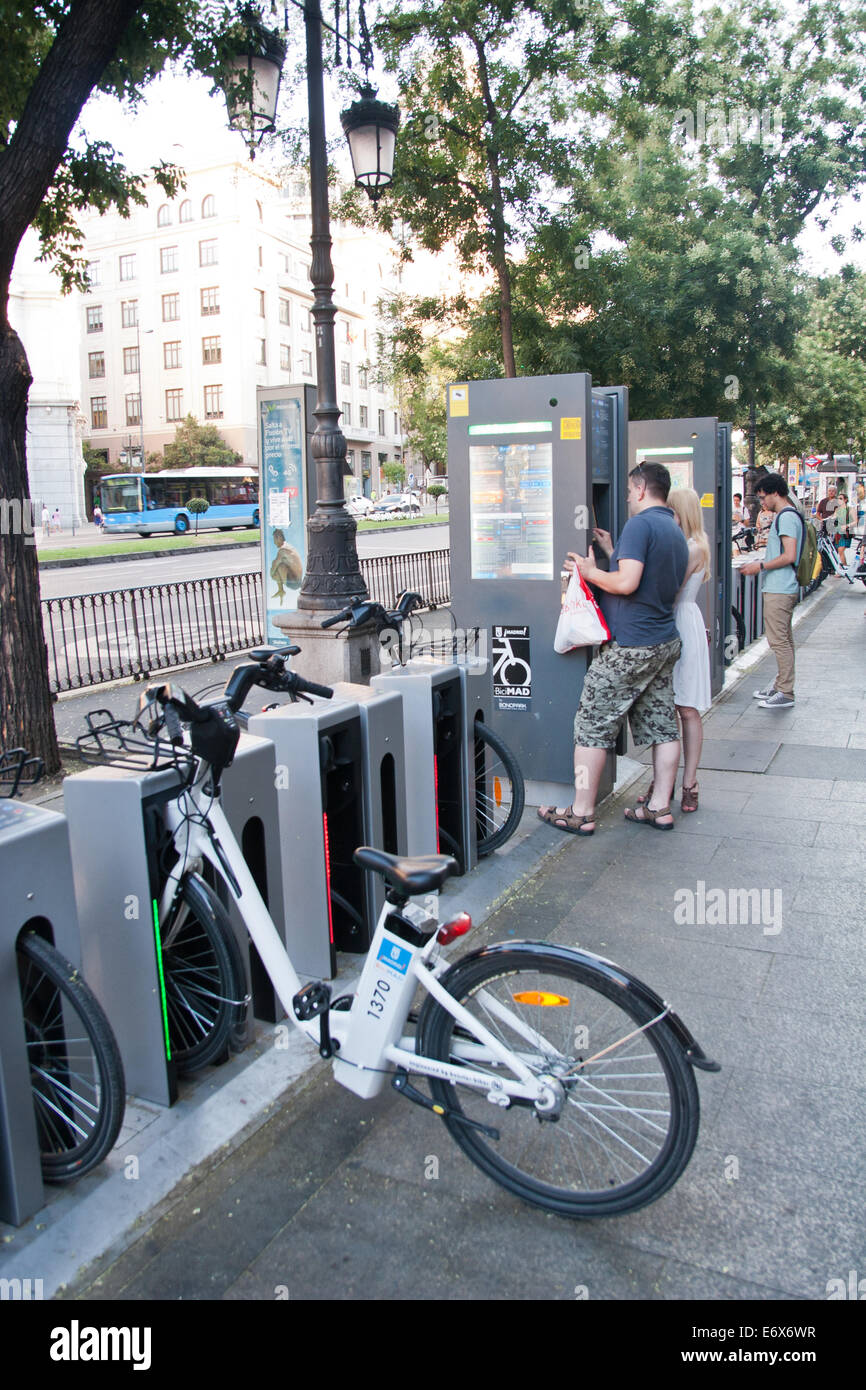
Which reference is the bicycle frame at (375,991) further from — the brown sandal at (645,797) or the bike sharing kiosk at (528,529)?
the brown sandal at (645,797)

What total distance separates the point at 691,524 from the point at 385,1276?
4187mm

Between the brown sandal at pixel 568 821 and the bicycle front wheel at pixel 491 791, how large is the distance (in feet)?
1.26

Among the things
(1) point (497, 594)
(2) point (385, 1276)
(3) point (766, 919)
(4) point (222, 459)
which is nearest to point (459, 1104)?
(2) point (385, 1276)

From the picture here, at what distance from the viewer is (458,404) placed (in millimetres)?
5762


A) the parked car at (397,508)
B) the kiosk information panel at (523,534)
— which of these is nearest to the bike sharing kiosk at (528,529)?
the kiosk information panel at (523,534)

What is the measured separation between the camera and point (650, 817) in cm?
549

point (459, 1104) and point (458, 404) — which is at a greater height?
point (458, 404)

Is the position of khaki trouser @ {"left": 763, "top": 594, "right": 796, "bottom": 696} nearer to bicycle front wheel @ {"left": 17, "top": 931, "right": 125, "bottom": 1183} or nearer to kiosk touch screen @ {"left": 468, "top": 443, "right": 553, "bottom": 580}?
kiosk touch screen @ {"left": 468, "top": 443, "right": 553, "bottom": 580}

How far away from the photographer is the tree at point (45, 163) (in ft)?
18.9

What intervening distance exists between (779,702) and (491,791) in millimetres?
4198

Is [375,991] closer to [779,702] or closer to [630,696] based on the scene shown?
[630,696]

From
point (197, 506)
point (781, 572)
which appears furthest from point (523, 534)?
point (197, 506)

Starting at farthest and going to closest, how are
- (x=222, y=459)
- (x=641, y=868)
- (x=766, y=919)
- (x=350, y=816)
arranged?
(x=222, y=459) → (x=641, y=868) → (x=766, y=919) → (x=350, y=816)
